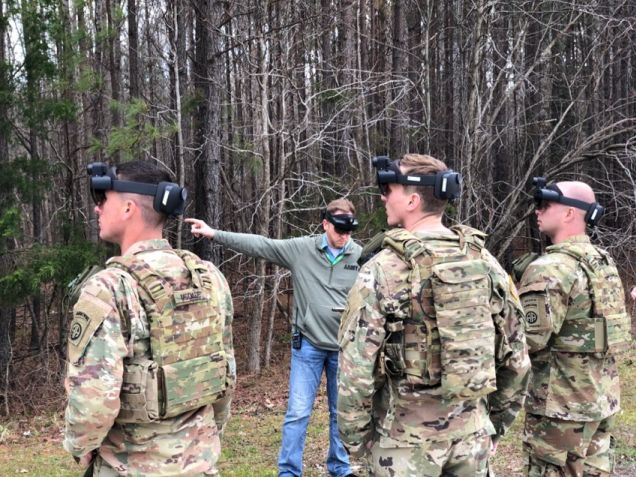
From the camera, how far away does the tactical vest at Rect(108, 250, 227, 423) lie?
2510 mm

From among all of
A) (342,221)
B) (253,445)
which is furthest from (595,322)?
(253,445)

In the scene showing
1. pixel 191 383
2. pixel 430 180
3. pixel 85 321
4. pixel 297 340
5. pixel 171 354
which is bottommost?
pixel 297 340

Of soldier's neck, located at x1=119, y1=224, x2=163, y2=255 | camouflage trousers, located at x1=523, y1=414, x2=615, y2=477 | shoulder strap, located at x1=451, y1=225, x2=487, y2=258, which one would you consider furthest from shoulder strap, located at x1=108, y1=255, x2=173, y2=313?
camouflage trousers, located at x1=523, y1=414, x2=615, y2=477

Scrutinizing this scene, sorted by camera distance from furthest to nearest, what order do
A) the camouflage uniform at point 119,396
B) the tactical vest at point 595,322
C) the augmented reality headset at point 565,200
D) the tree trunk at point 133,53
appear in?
the tree trunk at point 133,53, the augmented reality headset at point 565,200, the tactical vest at point 595,322, the camouflage uniform at point 119,396

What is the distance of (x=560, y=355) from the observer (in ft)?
13.0

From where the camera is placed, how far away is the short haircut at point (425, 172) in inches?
117

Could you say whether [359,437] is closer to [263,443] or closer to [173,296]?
[173,296]

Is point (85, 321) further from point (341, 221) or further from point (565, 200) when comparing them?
point (565, 200)

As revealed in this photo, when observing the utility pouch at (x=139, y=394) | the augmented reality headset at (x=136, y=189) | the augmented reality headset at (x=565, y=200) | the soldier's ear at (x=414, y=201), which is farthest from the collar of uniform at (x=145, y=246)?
the augmented reality headset at (x=565, y=200)

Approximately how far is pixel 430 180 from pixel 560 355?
181 centimetres

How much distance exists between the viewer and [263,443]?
22.0 ft

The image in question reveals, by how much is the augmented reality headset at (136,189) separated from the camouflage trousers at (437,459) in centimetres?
151

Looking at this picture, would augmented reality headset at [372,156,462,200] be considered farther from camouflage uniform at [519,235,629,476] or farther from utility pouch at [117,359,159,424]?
A: utility pouch at [117,359,159,424]

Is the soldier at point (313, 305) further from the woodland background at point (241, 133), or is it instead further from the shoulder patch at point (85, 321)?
the woodland background at point (241, 133)
